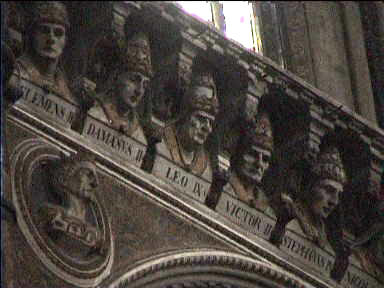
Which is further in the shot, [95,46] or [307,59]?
[307,59]

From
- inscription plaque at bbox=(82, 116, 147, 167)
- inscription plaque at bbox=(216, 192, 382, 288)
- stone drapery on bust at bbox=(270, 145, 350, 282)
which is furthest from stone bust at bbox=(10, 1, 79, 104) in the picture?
stone drapery on bust at bbox=(270, 145, 350, 282)

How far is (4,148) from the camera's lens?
17.1 metres

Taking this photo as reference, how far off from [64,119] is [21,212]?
3.55 feet

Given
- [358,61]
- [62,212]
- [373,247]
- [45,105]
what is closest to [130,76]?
[45,105]

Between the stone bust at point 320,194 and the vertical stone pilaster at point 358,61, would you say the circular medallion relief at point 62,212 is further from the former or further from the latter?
the vertical stone pilaster at point 358,61

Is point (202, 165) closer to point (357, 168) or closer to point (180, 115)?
point (180, 115)

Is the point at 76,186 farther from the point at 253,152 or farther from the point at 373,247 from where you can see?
the point at 373,247

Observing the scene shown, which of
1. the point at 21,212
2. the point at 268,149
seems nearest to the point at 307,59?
the point at 268,149

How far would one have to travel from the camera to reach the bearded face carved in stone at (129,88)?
1841 centimetres

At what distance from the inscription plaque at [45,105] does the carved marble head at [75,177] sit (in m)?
0.35

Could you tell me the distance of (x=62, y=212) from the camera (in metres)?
17.5

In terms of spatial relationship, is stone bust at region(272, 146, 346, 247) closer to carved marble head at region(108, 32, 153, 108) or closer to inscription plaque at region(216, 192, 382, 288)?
inscription plaque at region(216, 192, 382, 288)

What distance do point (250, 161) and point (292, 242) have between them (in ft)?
2.75

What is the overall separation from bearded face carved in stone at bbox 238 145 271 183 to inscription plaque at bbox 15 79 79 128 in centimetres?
194
